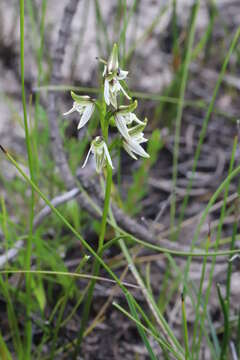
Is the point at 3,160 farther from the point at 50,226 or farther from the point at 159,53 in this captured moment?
the point at 159,53

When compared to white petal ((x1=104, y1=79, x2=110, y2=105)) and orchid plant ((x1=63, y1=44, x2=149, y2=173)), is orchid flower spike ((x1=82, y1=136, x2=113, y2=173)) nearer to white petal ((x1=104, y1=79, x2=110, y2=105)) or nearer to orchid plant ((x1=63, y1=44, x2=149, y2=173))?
A: orchid plant ((x1=63, y1=44, x2=149, y2=173))

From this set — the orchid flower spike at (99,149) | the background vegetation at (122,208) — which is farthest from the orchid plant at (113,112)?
the background vegetation at (122,208)

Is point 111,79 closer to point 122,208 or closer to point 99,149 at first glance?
point 99,149

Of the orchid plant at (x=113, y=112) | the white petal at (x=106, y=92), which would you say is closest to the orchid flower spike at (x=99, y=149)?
the orchid plant at (x=113, y=112)

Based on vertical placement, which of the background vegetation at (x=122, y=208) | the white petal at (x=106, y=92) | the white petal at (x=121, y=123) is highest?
the white petal at (x=106, y=92)

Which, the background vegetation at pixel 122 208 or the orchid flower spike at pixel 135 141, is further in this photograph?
the background vegetation at pixel 122 208

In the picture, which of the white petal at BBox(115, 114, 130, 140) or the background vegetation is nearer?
the white petal at BBox(115, 114, 130, 140)

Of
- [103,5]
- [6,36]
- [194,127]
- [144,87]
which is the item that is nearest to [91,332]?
[194,127]

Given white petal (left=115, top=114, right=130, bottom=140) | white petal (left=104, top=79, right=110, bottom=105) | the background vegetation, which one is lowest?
the background vegetation

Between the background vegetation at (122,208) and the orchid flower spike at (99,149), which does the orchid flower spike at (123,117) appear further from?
the background vegetation at (122,208)

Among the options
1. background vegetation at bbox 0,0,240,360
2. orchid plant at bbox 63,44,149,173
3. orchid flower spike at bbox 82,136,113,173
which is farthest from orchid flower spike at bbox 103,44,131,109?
background vegetation at bbox 0,0,240,360

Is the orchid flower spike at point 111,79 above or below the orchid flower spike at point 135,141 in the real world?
above

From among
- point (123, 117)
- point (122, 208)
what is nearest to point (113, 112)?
point (123, 117)
